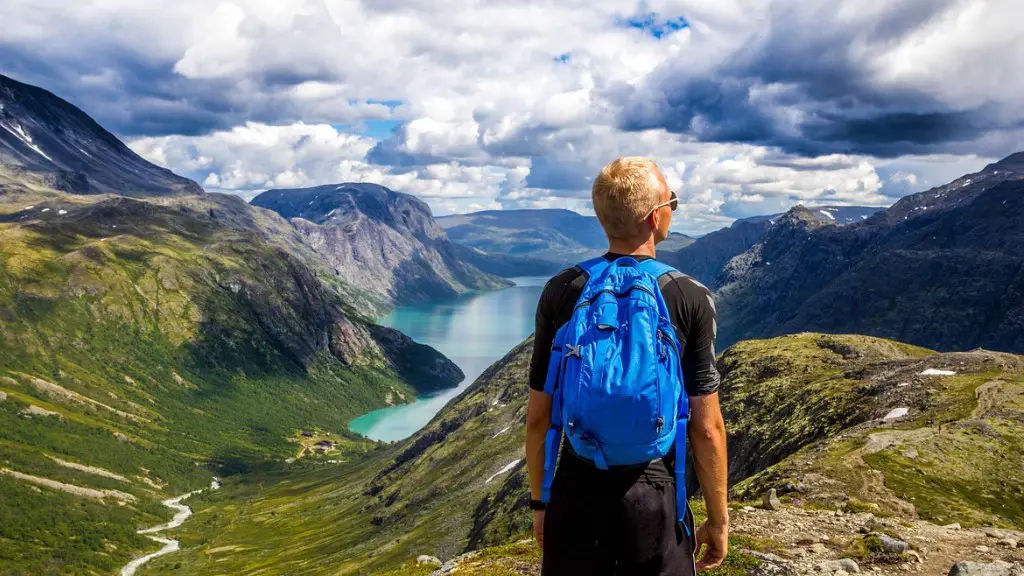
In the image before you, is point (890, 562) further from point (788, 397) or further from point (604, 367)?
point (788, 397)

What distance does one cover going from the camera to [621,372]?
754 centimetres

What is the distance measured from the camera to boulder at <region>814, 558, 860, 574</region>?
1955 centimetres

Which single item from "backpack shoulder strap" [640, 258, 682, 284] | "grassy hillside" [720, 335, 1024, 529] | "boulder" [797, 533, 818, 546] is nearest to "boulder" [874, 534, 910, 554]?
"boulder" [797, 533, 818, 546]

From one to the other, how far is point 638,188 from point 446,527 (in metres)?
121

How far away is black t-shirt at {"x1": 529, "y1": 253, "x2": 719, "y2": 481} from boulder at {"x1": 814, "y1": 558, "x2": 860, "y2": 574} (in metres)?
14.8

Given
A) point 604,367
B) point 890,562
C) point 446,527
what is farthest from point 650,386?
point 446,527

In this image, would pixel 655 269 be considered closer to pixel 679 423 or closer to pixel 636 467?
pixel 679 423

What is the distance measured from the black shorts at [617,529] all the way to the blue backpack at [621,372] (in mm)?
523

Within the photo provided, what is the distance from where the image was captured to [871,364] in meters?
84.8

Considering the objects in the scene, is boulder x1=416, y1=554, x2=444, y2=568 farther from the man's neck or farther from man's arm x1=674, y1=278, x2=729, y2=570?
the man's neck

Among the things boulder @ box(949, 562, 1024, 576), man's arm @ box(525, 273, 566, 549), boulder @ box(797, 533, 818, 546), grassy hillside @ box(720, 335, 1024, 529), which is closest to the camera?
man's arm @ box(525, 273, 566, 549)

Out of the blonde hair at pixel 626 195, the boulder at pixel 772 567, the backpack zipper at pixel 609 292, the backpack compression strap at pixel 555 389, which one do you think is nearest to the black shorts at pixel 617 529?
the backpack compression strap at pixel 555 389

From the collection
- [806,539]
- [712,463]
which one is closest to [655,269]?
[712,463]

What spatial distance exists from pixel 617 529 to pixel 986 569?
15.3 m
